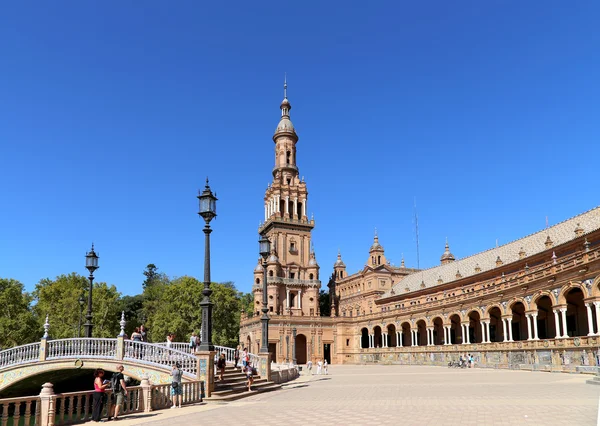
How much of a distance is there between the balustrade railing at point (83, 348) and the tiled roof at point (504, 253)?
3710 centimetres

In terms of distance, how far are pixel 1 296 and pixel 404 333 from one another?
5067 centimetres

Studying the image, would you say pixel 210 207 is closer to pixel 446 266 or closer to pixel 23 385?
pixel 23 385

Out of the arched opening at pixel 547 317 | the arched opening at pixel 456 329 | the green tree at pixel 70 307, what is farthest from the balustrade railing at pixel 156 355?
the green tree at pixel 70 307

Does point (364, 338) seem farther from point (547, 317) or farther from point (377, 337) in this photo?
point (547, 317)

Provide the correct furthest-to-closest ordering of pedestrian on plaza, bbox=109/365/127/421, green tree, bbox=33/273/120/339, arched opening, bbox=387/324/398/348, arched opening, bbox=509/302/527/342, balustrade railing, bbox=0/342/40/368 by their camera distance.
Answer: arched opening, bbox=387/324/398/348 < green tree, bbox=33/273/120/339 < arched opening, bbox=509/302/527/342 < balustrade railing, bbox=0/342/40/368 < pedestrian on plaza, bbox=109/365/127/421

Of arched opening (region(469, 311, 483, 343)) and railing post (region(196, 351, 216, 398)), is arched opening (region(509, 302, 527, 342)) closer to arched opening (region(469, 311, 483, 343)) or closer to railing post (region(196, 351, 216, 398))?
arched opening (region(469, 311, 483, 343))

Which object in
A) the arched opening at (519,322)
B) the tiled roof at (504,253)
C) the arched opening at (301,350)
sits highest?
the tiled roof at (504,253)

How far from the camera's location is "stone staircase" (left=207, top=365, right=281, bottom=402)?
1953 centimetres

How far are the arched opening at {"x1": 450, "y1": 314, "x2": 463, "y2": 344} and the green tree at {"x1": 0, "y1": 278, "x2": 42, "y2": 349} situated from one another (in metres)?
48.3

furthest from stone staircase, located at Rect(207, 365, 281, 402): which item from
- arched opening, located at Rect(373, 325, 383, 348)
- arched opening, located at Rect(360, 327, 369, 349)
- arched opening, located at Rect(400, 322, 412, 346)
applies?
arched opening, located at Rect(360, 327, 369, 349)

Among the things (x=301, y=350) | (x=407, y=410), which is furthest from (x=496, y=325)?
(x=407, y=410)

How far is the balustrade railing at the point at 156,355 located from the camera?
21406 millimetres

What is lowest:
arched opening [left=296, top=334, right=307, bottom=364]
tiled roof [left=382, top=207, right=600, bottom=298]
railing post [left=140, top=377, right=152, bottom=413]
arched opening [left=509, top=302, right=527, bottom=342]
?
arched opening [left=296, top=334, right=307, bottom=364]

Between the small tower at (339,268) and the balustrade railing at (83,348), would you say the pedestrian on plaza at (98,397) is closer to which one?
the balustrade railing at (83,348)
